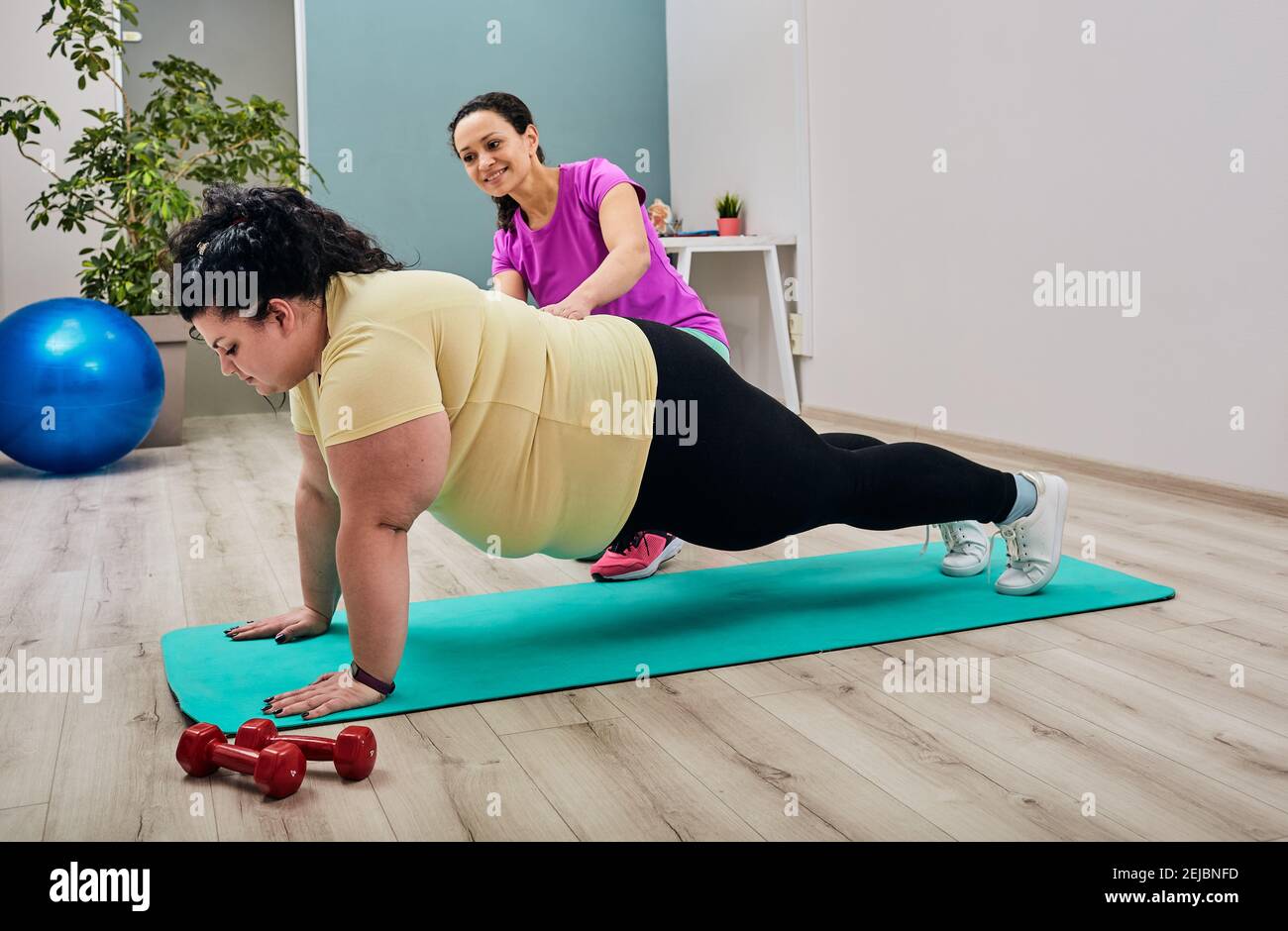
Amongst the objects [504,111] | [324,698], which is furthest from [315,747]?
[504,111]

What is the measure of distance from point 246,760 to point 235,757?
2cm

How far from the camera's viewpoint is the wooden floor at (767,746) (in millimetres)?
1129

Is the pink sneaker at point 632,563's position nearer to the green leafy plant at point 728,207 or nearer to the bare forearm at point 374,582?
the bare forearm at point 374,582

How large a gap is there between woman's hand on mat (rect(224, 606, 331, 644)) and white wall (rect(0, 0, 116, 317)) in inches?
131

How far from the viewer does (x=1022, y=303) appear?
123 inches

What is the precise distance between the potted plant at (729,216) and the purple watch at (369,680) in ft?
11.0

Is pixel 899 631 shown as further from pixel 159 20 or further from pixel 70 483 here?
pixel 159 20

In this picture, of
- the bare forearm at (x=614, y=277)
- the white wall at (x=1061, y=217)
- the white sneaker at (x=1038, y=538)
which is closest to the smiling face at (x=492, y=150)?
the bare forearm at (x=614, y=277)

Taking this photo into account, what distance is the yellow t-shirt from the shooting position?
1.32m

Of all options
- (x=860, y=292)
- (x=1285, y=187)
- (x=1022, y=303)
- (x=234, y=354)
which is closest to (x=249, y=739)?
(x=234, y=354)
